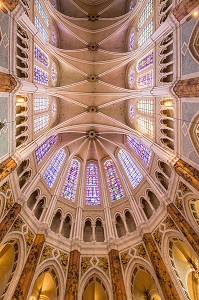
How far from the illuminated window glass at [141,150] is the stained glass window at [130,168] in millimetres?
1058

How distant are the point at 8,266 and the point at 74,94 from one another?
50.0 feet

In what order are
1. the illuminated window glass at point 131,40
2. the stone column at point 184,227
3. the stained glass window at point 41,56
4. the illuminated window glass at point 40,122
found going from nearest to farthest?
the stone column at point 184,227 → the stained glass window at point 41,56 → the illuminated window glass at point 40,122 → the illuminated window glass at point 131,40

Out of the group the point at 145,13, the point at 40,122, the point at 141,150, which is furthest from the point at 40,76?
the point at 141,150

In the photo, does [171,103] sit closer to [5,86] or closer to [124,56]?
[124,56]

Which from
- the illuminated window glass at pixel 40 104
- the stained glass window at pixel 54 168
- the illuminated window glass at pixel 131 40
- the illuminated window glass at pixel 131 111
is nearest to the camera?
the illuminated window glass at pixel 40 104

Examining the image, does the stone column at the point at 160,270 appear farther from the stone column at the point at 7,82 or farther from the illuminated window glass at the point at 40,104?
the stone column at the point at 7,82

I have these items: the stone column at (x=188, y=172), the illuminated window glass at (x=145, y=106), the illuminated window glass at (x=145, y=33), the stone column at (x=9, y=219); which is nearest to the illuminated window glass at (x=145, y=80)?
the illuminated window glass at (x=145, y=106)

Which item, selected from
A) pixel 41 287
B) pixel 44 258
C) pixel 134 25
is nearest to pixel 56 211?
pixel 44 258

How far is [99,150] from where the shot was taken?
27250mm

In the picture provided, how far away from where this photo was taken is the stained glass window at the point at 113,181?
23.7 meters

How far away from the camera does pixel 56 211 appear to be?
2152cm

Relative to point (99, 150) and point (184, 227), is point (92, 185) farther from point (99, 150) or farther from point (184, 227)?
point (184, 227)

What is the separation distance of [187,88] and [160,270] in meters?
11.1

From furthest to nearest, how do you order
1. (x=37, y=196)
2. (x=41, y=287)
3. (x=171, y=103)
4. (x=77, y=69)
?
(x=77, y=69)
(x=37, y=196)
(x=41, y=287)
(x=171, y=103)
